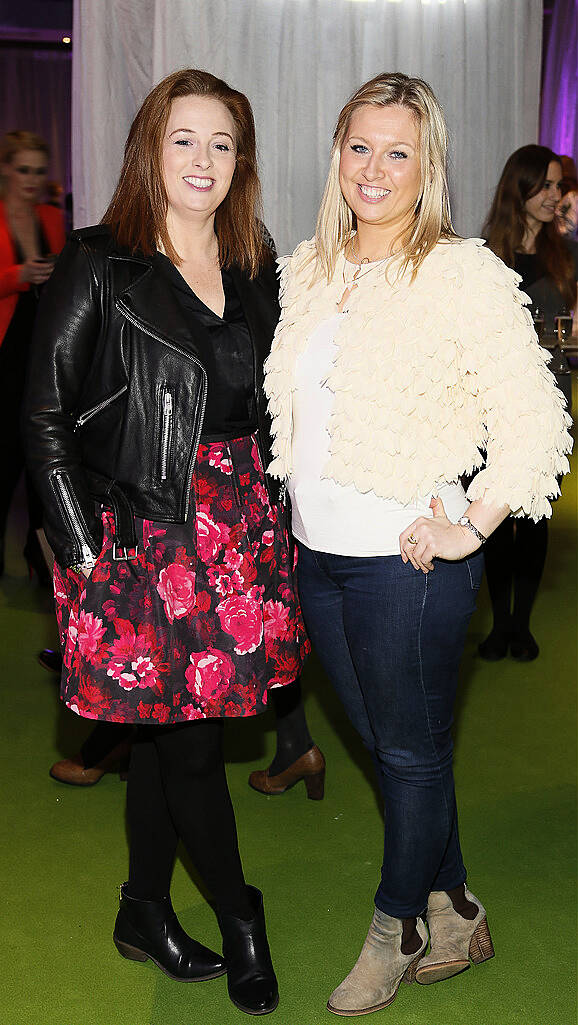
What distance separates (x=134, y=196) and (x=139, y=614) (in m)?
0.75

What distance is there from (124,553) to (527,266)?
2.43 m

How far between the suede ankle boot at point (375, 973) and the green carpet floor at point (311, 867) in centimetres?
4

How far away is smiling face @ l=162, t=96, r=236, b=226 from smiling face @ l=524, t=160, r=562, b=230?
208 centimetres

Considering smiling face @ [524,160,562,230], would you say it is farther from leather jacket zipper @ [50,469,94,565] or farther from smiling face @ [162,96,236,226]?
leather jacket zipper @ [50,469,94,565]

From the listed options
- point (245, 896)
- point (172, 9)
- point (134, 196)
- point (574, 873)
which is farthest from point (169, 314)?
point (172, 9)

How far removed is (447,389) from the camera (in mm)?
1776

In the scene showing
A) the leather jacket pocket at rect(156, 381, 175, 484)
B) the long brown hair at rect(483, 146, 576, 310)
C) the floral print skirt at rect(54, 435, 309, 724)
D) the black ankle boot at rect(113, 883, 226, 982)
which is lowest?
the black ankle boot at rect(113, 883, 226, 982)

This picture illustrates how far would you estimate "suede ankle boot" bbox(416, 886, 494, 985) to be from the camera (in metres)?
2.16

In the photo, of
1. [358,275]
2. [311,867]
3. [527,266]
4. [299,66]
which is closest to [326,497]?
[358,275]

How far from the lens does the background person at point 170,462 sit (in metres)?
1.87

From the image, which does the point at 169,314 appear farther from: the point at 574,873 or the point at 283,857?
the point at 574,873

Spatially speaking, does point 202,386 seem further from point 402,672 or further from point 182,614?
point 402,672

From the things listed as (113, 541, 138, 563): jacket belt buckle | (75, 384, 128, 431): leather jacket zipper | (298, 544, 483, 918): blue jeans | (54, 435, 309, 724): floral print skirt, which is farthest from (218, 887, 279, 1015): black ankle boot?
(75, 384, 128, 431): leather jacket zipper

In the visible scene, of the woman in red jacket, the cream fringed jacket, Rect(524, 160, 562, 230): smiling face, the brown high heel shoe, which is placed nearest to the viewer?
the cream fringed jacket
